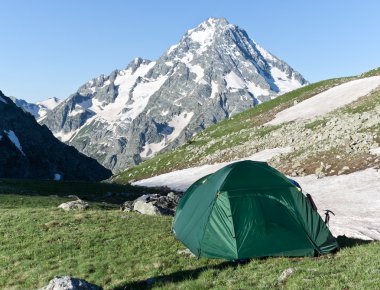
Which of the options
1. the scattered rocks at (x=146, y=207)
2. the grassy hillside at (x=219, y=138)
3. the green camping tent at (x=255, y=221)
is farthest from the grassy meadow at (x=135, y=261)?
the grassy hillside at (x=219, y=138)

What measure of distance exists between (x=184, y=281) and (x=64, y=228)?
39.4 ft

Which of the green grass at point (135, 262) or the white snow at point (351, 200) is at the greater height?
the green grass at point (135, 262)

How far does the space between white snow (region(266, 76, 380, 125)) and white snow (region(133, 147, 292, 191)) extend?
14565 mm

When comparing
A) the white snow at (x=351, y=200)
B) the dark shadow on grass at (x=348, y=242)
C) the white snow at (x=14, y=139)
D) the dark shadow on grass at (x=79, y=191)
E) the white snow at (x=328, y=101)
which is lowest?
the white snow at (x=351, y=200)

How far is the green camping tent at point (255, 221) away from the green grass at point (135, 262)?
62 cm

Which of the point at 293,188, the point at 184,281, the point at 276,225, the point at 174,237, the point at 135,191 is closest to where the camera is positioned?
the point at 184,281

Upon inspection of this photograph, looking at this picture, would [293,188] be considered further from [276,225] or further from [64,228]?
[64,228]

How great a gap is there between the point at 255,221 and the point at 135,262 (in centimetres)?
591

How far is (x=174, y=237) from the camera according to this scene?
72.8 feet

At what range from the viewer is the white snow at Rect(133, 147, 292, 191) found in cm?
5906

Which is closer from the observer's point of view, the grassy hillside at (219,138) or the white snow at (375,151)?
the white snow at (375,151)

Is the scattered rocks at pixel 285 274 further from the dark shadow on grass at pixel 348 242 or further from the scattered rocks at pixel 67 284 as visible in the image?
the scattered rocks at pixel 67 284

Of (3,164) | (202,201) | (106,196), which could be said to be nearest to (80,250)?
(202,201)

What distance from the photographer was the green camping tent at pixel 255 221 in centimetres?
1788
